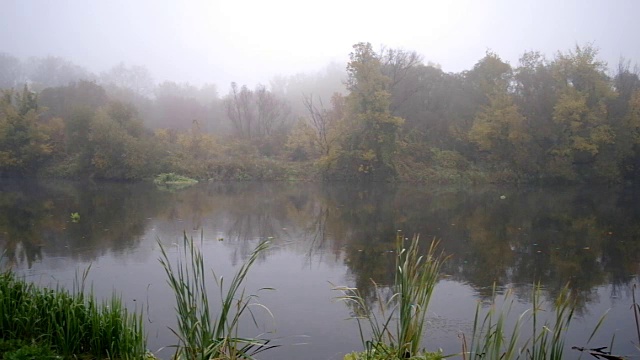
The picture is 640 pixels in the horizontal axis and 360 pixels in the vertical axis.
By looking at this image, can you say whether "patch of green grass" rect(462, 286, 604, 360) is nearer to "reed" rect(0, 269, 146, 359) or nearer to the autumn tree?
"reed" rect(0, 269, 146, 359)

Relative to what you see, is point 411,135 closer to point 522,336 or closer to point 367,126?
point 367,126

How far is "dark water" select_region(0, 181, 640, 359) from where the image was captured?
19.4 feet

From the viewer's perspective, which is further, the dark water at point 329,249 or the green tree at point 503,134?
the green tree at point 503,134

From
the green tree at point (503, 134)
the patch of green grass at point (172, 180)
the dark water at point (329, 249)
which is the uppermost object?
the green tree at point (503, 134)

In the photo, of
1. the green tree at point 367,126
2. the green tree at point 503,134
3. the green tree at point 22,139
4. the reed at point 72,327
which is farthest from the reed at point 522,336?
the green tree at point 22,139

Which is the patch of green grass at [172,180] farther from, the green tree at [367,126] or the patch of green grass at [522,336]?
the patch of green grass at [522,336]

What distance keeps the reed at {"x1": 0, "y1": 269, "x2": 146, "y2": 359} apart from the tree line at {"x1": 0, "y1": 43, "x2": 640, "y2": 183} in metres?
24.7

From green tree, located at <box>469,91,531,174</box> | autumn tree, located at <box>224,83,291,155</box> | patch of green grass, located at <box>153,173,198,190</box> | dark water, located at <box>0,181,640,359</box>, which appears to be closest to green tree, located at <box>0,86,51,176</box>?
patch of green grass, located at <box>153,173,198,190</box>

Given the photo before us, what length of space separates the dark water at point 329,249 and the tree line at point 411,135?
8628mm

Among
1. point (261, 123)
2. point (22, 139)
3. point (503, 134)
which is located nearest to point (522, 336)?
point (503, 134)

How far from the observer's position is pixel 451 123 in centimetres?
3319

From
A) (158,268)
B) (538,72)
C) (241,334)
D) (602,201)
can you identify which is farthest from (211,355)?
(538,72)

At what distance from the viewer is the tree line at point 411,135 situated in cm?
2791

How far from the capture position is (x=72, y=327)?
13.0 feet
